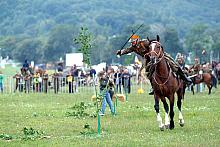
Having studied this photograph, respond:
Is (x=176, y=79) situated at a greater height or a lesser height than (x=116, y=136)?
greater

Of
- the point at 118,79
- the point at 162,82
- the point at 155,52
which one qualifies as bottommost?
the point at 118,79

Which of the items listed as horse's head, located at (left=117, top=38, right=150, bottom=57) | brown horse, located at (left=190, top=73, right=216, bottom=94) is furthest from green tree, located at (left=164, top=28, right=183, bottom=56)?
horse's head, located at (left=117, top=38, right=150, bottom=57)

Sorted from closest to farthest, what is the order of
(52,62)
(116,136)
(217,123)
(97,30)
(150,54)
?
(116,136)
(150,54)
(217,123)
(52,62)
(97,30)

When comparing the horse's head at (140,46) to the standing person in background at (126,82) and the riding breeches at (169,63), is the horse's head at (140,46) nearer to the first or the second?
the riding breeches at (169,63)

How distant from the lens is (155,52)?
20.0 meters

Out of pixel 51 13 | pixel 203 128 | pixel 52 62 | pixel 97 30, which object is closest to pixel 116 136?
pixel 203 128

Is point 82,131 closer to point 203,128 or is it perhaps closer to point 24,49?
point 203,128

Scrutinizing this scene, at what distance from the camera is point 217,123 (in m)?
22.1

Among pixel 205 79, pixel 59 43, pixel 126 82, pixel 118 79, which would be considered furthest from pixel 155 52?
pixel 59 43

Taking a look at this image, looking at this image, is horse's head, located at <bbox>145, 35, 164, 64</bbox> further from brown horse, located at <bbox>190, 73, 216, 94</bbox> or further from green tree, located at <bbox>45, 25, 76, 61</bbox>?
green tree, located at <bbox>45, 25, 76, 61</bbox>

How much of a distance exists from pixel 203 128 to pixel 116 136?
130 inches

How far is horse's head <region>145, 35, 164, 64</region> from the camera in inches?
784

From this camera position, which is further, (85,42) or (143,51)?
(143,51)

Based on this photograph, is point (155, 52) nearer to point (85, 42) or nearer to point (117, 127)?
point (85, 42)
